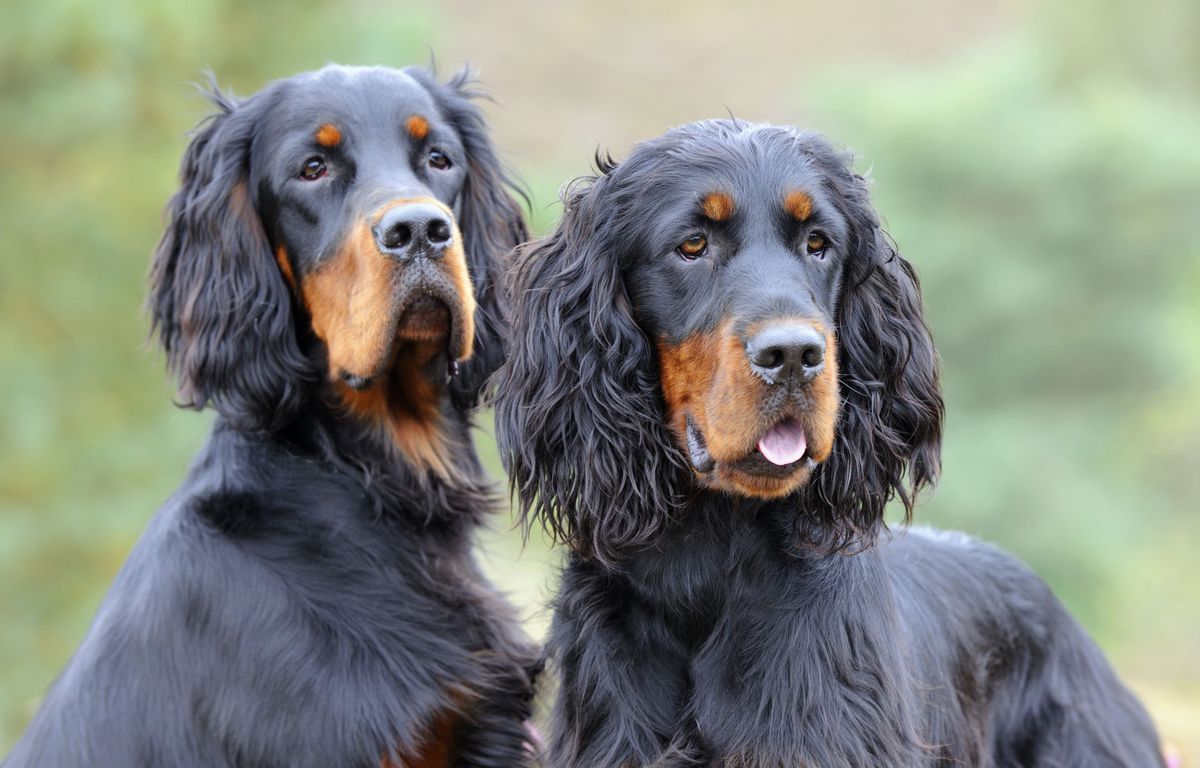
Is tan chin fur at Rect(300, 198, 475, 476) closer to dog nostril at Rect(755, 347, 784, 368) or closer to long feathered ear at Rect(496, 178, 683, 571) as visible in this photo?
long feathered ear at Rect(496, 178, 683, 571)

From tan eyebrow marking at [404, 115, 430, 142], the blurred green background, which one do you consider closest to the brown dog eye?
the blurred green background

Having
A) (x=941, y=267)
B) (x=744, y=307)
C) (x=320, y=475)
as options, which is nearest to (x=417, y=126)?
(x=320, y=475)

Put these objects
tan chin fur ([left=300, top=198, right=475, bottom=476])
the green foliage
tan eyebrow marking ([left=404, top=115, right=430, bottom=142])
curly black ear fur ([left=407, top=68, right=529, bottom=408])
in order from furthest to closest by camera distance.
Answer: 1. the green foliage
2. curly black ear fur ([left=407, top=68, right=529, bottom=408])
3. tan eyebrow marking ([left=404, top=115, right=430, bottom=142])
4. tan chin fur ([left=300, top=198, right=475, bottom=476])

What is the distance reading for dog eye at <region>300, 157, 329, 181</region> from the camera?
3930mm

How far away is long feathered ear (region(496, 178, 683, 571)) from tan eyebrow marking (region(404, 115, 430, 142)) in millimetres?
737

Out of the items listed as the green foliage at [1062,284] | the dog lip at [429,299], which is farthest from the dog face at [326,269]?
the green foliage at [1062,284]

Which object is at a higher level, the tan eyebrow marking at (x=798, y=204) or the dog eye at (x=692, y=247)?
the tan eyebrow marking at (x=798, y=204)

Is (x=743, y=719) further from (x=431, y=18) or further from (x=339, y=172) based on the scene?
(x=431, y=18)

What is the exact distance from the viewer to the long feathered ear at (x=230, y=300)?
3898 mm

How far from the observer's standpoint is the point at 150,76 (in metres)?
11.3

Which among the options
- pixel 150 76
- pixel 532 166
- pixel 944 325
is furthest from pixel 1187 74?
pixel 150 76

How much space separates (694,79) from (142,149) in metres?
22.4

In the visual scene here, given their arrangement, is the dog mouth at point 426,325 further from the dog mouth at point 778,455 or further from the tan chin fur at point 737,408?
the dog mouth at point 778,455

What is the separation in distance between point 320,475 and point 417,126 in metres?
1.06
